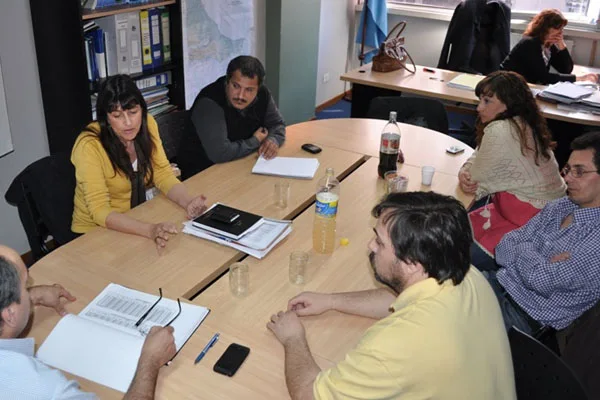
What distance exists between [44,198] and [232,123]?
106 centimetres

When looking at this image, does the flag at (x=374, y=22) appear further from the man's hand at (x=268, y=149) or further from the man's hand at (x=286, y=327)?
the man's hand at (x=286, y=327)

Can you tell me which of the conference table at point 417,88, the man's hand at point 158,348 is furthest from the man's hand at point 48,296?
the conference table at point 417,88

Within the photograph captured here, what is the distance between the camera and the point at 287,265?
2.07 m

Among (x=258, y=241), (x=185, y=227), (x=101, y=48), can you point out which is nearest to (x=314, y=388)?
(x=258, y=241)

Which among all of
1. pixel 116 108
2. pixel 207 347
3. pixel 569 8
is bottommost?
pixel 207 347

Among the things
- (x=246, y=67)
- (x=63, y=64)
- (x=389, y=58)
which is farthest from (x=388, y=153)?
(x=389, y=58)

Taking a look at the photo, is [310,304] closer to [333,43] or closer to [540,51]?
[540,51]

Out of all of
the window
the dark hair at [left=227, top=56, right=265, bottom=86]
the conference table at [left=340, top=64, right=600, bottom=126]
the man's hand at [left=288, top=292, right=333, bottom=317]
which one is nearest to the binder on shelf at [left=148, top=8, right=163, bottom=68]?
the dark hair at [left=227, top=56, right=265, bottom=86]

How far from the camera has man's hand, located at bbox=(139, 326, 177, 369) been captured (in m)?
1.52

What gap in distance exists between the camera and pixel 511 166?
265 cm

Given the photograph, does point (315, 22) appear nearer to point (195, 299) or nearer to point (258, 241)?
point (258, 241)

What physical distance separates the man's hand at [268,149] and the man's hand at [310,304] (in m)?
1.23

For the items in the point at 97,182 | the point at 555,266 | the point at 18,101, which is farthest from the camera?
the point at 18,101

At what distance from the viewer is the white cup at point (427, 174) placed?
2729 mm
